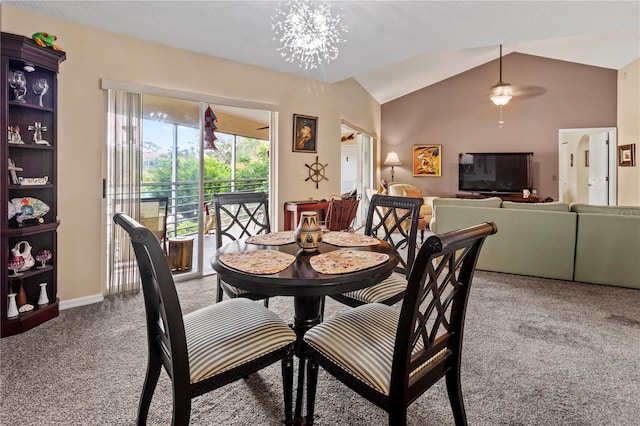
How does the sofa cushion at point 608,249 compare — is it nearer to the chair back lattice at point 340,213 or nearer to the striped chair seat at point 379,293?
the chair back lattice at point 340,213

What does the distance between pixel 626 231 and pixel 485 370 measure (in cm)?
250

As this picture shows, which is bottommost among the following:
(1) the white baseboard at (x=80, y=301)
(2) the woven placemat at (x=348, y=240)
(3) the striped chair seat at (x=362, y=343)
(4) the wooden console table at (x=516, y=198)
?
(1) the white baseboard at (x=80, y=301)

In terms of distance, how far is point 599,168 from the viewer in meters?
7.02

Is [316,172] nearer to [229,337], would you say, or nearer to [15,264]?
[15,264]

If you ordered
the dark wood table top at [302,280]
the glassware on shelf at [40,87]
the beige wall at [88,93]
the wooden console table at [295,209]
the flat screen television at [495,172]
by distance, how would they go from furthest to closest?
the flat screen television at [495,172] → the wooden console table at [295,209] → the beige wall at [88,93] → the glassware on shelf at [40,87] → the dark wood table top at [302,280]

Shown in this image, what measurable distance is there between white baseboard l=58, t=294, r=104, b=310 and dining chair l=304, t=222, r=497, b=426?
2.53 meters

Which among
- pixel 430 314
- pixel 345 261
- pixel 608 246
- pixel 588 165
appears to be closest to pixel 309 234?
pixel 345 261

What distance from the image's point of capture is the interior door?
Result: 678 cm

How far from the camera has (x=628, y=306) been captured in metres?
3.07

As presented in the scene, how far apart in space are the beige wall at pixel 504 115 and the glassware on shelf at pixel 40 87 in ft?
21.8

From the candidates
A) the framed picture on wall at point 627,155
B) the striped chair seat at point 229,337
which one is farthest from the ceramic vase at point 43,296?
the framed picture on wall at point 627,155

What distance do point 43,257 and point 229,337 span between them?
223cm

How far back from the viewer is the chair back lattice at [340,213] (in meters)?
4.41

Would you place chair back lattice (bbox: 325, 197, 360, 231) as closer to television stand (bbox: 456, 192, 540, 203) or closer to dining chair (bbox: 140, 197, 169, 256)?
dining chair (bbox: 140, 197, 169, 256)
